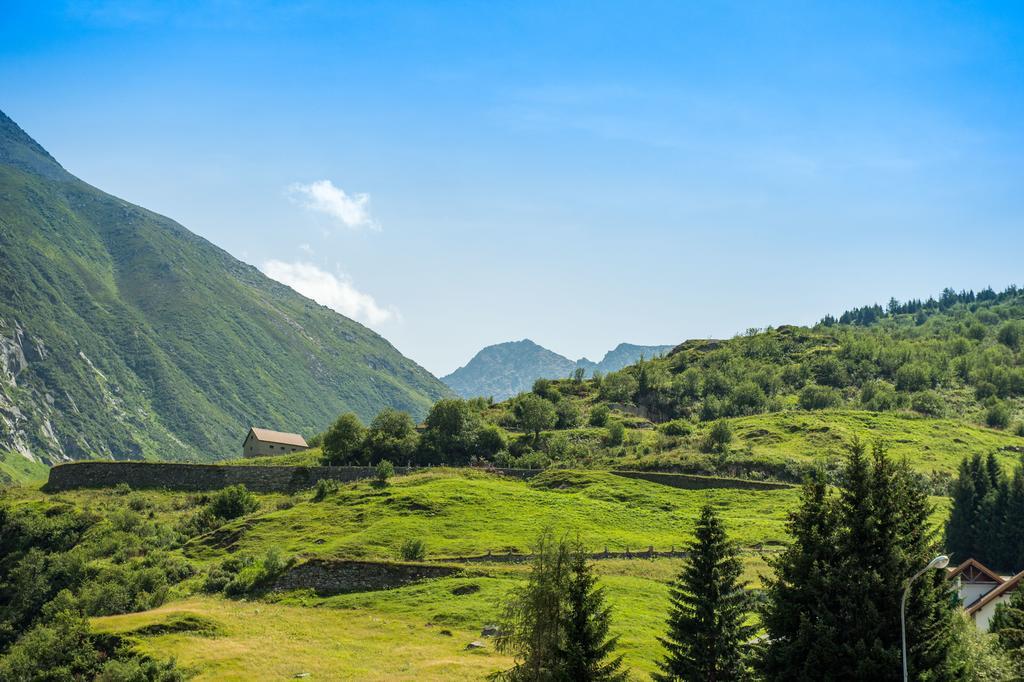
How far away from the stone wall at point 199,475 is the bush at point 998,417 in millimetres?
117561

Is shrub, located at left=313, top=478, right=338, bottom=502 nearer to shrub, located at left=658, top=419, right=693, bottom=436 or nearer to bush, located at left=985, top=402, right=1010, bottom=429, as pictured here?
shrub, located at left=658, top=419, right=693, bottom=436

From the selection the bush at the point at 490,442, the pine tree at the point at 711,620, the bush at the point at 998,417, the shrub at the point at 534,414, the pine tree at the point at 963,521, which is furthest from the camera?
the bush at the point at 998,417

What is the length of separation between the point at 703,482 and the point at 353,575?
64065 mm

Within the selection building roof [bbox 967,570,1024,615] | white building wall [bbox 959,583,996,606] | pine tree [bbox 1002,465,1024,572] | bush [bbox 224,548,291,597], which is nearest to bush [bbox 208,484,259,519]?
bush [bbox 224,548,291,597]

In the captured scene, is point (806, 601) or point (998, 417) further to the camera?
point (998, 417)

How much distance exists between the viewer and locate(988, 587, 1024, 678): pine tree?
39.8 metres

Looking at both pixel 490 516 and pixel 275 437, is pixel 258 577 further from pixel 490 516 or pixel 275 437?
pixel 275 437

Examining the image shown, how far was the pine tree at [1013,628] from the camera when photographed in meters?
39.8

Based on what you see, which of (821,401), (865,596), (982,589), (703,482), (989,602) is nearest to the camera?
(865,596)

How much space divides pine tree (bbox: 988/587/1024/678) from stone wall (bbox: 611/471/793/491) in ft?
229

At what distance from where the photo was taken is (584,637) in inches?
1706

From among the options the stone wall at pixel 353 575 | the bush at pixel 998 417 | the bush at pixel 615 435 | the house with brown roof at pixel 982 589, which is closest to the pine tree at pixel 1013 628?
the house with brown roof at pixel 982 589

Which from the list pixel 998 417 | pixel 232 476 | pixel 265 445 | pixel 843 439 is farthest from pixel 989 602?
pixel 998 417

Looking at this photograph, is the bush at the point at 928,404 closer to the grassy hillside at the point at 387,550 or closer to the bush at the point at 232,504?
the grassy hillside at the point at 387,550
